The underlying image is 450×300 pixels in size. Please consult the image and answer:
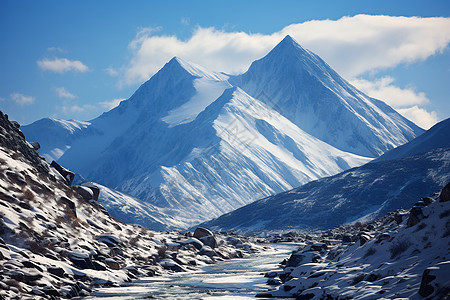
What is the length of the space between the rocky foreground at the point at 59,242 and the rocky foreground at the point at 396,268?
18052 millimetres

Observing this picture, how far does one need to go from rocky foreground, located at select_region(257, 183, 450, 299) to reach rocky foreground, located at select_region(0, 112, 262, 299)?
59.2 ft

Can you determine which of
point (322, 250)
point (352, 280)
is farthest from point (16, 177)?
point (352, 280)

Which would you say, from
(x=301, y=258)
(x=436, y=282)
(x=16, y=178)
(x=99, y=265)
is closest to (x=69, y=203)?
(x=16, y=178)

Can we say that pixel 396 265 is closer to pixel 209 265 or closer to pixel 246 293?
pixel 246 293

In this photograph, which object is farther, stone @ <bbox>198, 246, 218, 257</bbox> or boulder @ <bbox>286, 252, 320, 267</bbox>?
stone @ <bbox>198, 246, 218, 257</bbox>

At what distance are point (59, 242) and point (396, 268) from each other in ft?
112

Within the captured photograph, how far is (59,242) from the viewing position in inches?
1967

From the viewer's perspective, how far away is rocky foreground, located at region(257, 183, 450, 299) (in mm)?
25688

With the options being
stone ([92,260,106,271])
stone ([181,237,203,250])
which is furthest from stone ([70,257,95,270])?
stone ([181,237,203,250])

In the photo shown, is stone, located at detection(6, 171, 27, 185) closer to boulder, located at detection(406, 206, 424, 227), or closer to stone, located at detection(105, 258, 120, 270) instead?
stone, located at detection(105, 258, 120, 270)

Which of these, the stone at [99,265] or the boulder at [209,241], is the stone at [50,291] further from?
the boulder at [209,241]

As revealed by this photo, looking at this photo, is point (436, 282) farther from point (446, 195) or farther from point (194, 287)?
point (194, 287)

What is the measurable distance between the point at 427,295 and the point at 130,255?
4486cm

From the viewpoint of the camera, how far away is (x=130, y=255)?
204ft
